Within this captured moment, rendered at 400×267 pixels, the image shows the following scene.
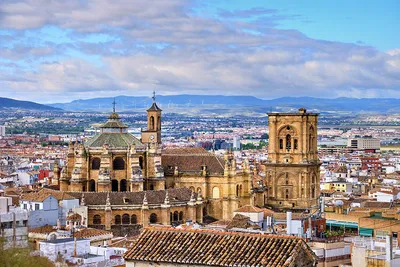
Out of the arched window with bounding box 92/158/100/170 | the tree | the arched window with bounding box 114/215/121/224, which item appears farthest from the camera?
the arched window with bounding box 92/158/100/170

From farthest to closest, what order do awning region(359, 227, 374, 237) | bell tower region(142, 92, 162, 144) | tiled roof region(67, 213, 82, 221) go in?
bell tower region(142, 92, 162, 144) < tiled roof region(67, 213, 82, 221) < awning region(359, 227, 374, 237)

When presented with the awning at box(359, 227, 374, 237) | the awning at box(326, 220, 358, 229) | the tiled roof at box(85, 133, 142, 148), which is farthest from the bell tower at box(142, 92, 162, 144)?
the awning at box(359, 227, 374, 237)

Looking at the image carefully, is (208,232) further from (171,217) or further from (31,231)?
(171,217)

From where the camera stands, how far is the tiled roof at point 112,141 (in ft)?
255

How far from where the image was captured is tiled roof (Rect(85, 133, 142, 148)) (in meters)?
77.9

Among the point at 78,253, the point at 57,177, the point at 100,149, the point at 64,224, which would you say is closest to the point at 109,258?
the point at 78,253

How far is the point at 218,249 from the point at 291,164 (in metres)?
65.2

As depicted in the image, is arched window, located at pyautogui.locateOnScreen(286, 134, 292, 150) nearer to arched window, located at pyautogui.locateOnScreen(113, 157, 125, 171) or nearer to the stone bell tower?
the stone bell tower

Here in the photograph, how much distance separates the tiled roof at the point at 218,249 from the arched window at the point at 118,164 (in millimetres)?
49518

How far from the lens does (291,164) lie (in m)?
91.2

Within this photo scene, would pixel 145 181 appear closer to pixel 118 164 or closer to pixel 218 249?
pixel 118 164

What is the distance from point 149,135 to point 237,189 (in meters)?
16.9

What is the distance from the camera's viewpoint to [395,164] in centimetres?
16688

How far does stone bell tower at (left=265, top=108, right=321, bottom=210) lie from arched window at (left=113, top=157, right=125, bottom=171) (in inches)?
785
